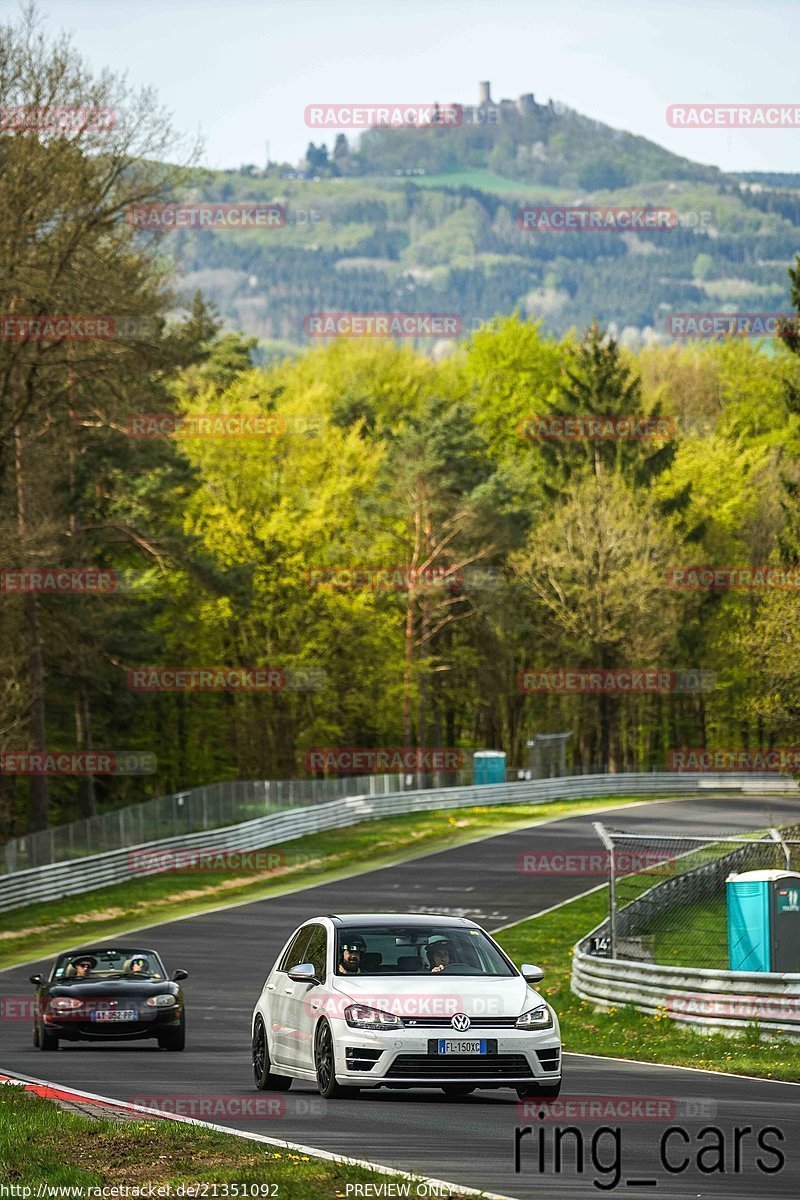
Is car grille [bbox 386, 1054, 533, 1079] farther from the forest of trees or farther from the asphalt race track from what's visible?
the forest of trees

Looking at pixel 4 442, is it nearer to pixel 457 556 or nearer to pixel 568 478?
pixel 457 556

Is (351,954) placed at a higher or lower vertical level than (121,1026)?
higher

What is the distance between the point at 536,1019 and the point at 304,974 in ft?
6.18

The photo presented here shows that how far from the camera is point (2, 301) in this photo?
41844 millimetres

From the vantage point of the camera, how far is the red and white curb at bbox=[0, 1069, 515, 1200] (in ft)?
32.0

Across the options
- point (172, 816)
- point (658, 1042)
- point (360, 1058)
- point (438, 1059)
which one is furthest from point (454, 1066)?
point (172, 816)

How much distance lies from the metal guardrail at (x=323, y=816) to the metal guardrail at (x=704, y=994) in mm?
23017

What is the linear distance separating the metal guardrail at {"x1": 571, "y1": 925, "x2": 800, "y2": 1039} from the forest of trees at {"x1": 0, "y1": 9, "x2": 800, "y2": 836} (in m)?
22.0

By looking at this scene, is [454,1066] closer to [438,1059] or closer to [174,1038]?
[438,1059]

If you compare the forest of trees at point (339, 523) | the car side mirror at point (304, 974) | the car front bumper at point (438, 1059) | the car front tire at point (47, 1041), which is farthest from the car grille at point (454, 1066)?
the forest of trees at point (339, 523)

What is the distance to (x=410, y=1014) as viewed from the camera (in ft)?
44.2

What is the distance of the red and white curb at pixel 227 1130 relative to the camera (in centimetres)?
976

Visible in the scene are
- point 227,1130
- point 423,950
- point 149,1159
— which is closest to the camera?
point 149,1159

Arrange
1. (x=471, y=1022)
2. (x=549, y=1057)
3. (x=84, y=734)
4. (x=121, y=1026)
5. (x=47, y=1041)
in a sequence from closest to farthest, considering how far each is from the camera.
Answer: (x=471, y=1022)
(x=549, y=1057)
(x=121, y=1026)
(x=47, y=1041)
(x=84, y=734)
